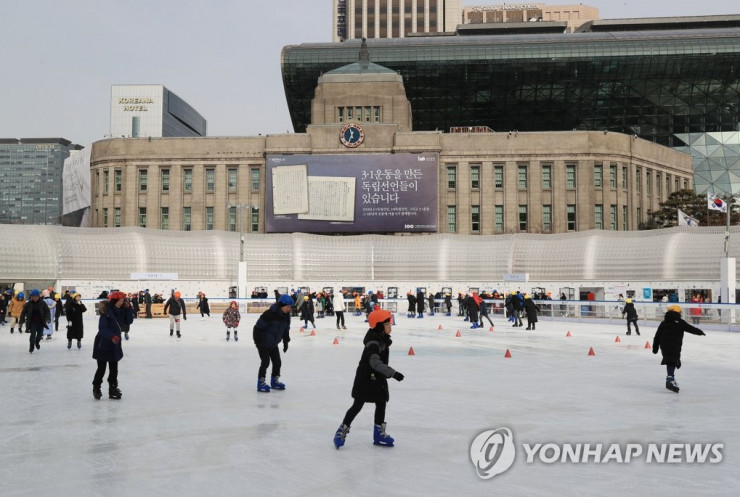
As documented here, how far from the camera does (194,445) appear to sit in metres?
8.07

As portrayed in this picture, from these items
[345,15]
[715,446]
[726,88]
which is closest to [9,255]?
[715,446]

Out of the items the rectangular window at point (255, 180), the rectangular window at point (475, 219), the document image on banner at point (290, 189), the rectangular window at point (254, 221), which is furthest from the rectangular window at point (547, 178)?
the rectangular window at point (254, 221)

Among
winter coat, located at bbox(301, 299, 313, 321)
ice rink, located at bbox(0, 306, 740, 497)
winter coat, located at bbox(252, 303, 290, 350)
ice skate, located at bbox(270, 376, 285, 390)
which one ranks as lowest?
ice rink, located at bbox(0, 306, 740, 497)

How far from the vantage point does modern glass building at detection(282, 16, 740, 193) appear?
9050cm

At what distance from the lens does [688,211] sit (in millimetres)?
77375

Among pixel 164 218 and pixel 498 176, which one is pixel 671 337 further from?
pixel 164 218

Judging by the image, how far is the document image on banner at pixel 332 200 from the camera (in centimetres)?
6975

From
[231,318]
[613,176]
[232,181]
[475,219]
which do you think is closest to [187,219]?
[232,181]

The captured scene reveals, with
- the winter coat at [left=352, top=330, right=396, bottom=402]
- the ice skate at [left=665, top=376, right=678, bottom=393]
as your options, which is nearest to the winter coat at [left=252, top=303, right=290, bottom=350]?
the winter coat at [left=352, top=330, right=396, bottom=402]

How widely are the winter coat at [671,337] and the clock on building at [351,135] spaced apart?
64.2 metres

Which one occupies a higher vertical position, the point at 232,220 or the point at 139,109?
the point at 139,109

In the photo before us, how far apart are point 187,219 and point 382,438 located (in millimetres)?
75478

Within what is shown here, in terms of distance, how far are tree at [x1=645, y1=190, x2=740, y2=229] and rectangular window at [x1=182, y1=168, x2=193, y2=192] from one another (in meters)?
53.3

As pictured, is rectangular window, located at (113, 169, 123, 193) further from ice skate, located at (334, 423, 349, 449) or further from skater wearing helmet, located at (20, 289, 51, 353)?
ice skate, located at (334, 423, 349, 449)
